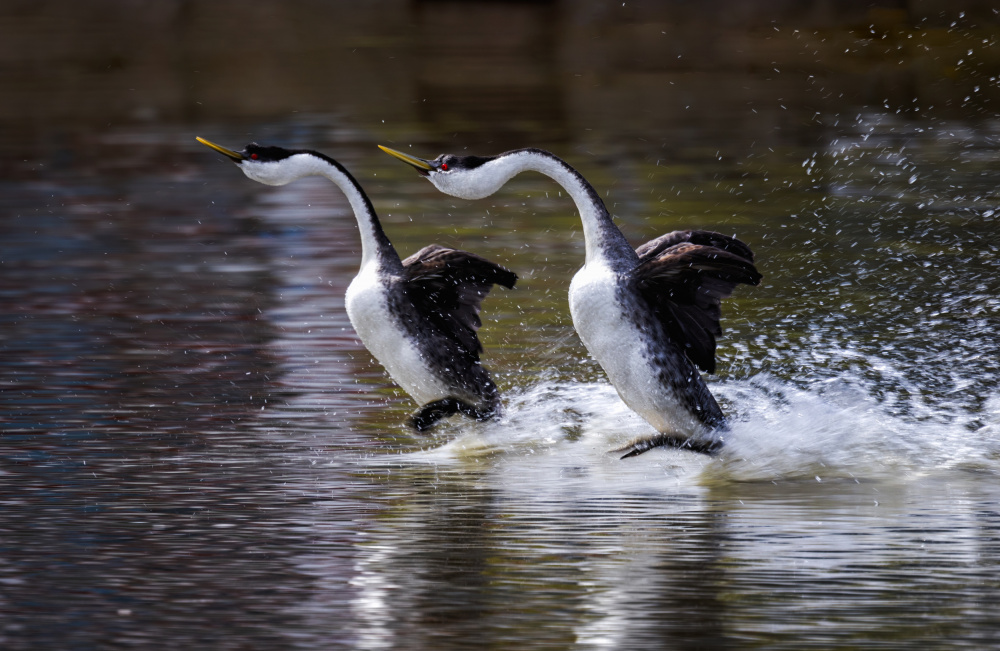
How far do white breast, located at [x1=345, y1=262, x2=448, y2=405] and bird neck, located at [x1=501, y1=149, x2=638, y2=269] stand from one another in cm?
69

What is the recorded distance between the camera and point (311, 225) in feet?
32.0

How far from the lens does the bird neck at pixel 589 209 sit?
17.2ft

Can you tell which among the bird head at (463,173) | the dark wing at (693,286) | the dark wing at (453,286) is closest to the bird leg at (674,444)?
the dark wing at (693,286)

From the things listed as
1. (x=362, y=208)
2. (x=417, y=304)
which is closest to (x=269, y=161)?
(x=362, y=208)

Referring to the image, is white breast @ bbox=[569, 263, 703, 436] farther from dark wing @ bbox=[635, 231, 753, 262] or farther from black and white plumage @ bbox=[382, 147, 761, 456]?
dark wing @ bbox=[635, 231, 753, 262]

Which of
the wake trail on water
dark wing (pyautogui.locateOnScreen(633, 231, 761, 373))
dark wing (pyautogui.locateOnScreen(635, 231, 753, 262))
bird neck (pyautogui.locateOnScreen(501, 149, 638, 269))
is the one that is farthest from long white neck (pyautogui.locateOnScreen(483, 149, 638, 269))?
the wake trail on water

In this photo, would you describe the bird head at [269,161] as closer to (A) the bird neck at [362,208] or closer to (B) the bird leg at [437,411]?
(A) the bird neck at [362,208]

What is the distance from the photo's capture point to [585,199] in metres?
5.24

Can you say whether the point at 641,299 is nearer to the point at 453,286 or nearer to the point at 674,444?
the point at 674,444

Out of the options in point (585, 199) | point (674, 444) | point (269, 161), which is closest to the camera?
point (585, 199)

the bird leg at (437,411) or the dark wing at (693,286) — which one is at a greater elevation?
the dark wing at (693,286)

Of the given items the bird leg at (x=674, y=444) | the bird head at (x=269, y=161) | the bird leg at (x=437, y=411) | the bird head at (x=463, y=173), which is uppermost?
the bird head at (x=269, y=161)

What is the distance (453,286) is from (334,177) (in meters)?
0.56

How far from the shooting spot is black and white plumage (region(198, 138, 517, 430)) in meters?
5.57
